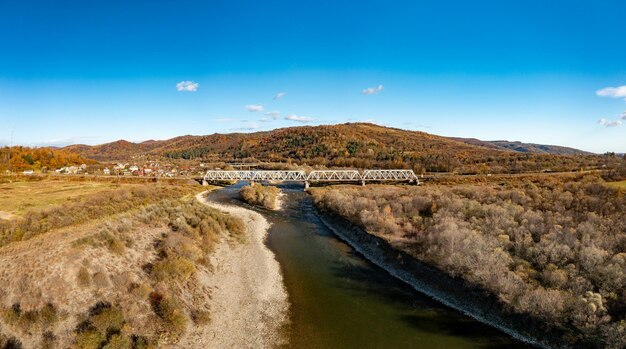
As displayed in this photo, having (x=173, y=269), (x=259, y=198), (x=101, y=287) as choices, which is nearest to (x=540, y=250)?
(x=173, y=269)

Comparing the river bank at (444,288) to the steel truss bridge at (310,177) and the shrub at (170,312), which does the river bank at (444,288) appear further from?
the steel truss bridge at (310,177)

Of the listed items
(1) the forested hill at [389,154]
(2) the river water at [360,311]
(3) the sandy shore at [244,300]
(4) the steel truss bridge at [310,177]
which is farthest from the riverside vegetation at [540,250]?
(1) the forested hill at [389,154]

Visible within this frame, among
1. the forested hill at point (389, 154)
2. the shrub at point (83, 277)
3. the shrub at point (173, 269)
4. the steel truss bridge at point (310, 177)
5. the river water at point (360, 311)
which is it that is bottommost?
the river water at point (360, 311)

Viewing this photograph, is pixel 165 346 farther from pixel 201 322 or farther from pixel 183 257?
pixel 183 257

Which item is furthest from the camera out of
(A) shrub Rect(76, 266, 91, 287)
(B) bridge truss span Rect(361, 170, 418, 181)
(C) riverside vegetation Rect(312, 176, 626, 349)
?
(B) bridge truss span Rect(361, 170, 418, 181)

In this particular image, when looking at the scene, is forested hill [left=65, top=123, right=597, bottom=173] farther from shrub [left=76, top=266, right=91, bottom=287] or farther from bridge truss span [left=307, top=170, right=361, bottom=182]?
shrub [left=76, top=266, right=91, bottom=287]

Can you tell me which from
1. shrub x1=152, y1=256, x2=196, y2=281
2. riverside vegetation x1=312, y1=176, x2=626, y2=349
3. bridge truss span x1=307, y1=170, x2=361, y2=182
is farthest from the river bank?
bridge truss span x1=307, y1=170, x2=361, y2=182
